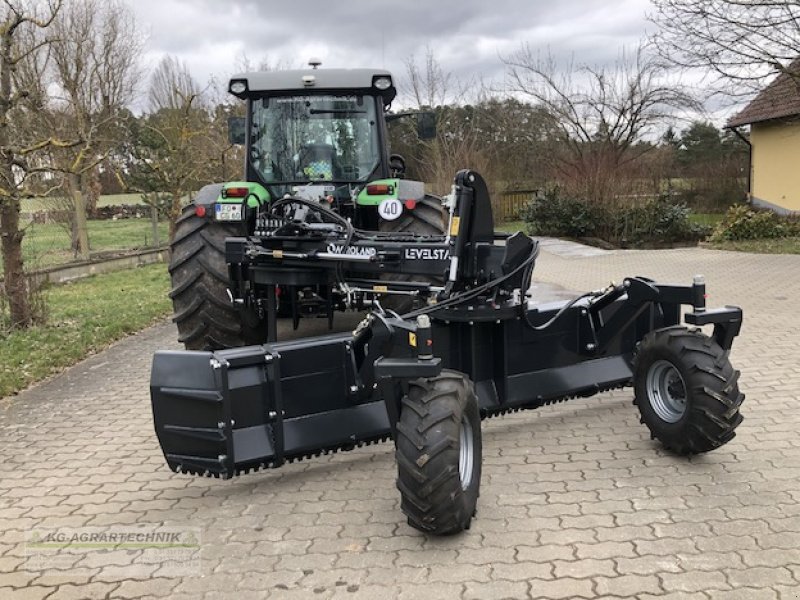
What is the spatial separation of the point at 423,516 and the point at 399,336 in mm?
839

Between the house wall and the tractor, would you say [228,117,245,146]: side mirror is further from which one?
the house wall

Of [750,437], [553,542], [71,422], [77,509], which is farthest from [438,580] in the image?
[71,422]

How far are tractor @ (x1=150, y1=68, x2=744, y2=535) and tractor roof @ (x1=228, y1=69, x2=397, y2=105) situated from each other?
3.21 feet

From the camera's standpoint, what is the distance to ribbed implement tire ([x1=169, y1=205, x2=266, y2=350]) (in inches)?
213

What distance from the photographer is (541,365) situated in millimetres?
4352

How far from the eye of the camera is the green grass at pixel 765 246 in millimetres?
14438

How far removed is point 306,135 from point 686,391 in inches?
156

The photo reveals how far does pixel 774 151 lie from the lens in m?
21.1

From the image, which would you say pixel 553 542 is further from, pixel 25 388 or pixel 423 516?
pixel 25 388

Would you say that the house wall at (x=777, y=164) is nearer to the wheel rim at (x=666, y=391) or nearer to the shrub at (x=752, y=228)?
the shrub at (x=752, y=228)

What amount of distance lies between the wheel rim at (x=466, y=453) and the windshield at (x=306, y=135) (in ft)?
11.4

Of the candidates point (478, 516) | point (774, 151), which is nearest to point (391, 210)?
point (478, 516)

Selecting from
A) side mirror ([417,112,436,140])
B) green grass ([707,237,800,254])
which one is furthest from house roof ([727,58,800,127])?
side mirror ([417,112,436,140])

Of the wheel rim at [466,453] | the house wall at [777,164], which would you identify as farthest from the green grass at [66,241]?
the house wall at [777,164]
